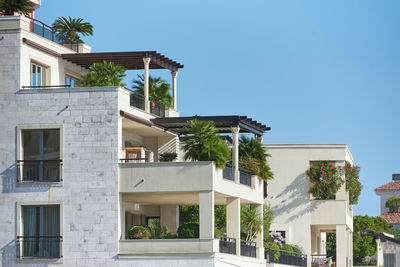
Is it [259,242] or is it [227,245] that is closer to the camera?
[227,245]

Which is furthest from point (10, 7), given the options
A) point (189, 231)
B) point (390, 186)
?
point (390, 186)

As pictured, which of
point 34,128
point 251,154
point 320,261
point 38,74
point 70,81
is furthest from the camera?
point 320,261

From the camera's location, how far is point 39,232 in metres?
43.7

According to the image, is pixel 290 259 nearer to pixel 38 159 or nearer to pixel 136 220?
pixel 136 220

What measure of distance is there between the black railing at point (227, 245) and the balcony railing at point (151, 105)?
8042 millimetres

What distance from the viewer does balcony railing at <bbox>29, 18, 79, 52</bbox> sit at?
158 ft

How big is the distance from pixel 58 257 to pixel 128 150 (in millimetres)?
6808

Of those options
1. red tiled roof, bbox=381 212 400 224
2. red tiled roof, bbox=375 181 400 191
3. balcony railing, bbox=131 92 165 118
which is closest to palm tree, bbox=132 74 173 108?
balcony railing, bbox=131 92 165 118

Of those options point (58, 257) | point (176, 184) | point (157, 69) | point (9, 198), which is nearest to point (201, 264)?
point (176, 184)

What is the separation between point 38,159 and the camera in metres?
44.1

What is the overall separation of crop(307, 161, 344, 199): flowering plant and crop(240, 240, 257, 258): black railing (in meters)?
12.8

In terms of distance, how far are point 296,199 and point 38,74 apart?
23.8 metres

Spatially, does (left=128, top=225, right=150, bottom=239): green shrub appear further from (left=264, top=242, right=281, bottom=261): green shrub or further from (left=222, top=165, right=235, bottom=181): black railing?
(left=264, top=242, right=281, bottom=261): green shrub

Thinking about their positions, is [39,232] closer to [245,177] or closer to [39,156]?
[39,156]
